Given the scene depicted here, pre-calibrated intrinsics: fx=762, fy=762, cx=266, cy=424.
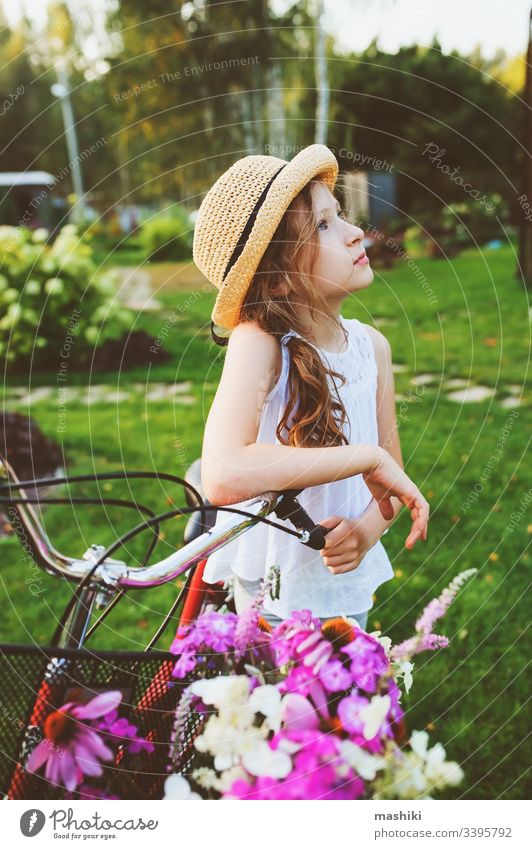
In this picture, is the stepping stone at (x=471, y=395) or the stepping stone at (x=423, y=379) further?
the stepping stone at (x=423, y=379)

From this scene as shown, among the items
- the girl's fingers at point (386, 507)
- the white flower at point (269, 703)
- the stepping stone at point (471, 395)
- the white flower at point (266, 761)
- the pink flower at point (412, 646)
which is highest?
the stepping stone at point (471, 395)

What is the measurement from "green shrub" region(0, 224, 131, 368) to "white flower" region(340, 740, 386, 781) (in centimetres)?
387

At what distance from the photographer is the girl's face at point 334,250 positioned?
1229mm

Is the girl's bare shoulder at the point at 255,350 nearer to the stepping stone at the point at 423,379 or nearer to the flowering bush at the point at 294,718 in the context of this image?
the flowering bush at the point at 294,718

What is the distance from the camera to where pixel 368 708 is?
89cm

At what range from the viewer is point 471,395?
4180 mm

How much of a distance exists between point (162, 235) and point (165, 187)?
9.73 ft

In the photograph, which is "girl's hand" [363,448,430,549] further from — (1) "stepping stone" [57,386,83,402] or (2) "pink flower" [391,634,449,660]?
(1) "stepping stone" [57,386,83,402]

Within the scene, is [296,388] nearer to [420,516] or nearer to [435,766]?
[420,516]

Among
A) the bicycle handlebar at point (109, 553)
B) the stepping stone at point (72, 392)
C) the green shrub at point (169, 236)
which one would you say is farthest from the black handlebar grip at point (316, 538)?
the green shrub at point (169, 236)
